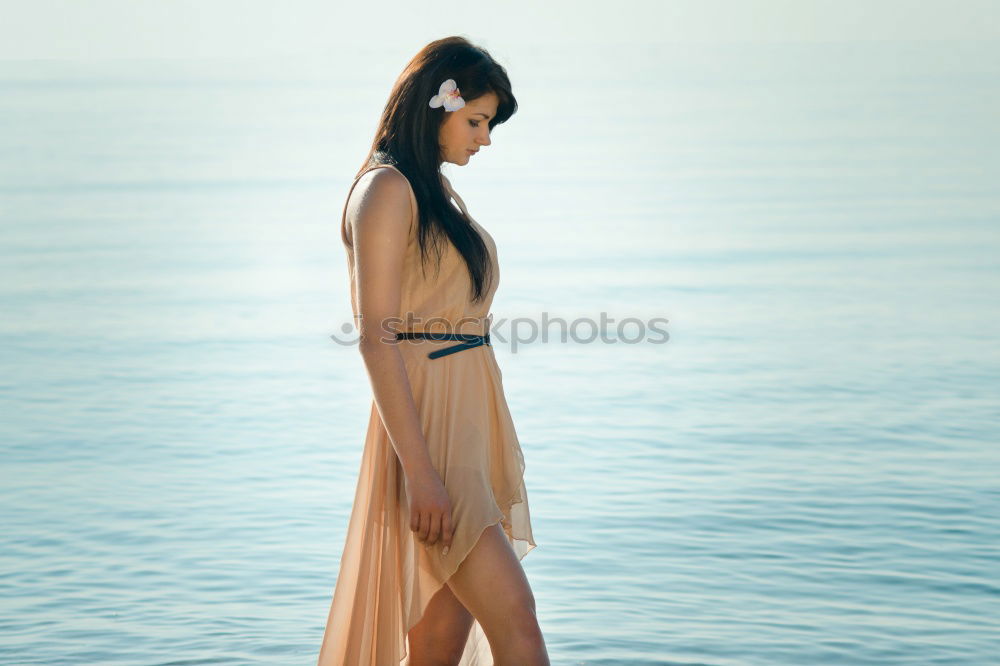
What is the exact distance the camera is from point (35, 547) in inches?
203

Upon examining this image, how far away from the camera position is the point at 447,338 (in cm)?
270

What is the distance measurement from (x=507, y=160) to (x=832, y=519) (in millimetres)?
15762

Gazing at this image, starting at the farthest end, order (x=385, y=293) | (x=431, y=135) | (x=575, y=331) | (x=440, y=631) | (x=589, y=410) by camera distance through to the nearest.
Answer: (x=575, y=331), (x=589, y=410), (x=440, y=631), (x=431, y=135), (x=385, y=293)

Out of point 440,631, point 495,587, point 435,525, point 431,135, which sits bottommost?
point 440,631

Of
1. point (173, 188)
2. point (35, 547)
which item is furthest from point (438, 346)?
point (173, 188)

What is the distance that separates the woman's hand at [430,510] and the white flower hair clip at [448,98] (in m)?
0.65

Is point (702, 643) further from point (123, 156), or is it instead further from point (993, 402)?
point (123, 156)

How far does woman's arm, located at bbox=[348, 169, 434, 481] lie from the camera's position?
2539 millimetres

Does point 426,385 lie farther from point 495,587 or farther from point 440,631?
point 440,631

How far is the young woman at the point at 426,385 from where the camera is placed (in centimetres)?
257

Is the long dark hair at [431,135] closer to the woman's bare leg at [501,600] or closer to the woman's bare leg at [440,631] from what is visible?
the woman's bare leg at [501,600]

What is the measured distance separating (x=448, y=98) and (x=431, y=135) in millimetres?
77

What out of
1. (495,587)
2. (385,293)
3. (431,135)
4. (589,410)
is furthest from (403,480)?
(589,410)

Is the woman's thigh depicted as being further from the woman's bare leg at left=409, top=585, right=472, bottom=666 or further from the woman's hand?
the woman's bare leg at left=409, top=585, right=472, bottom=666
